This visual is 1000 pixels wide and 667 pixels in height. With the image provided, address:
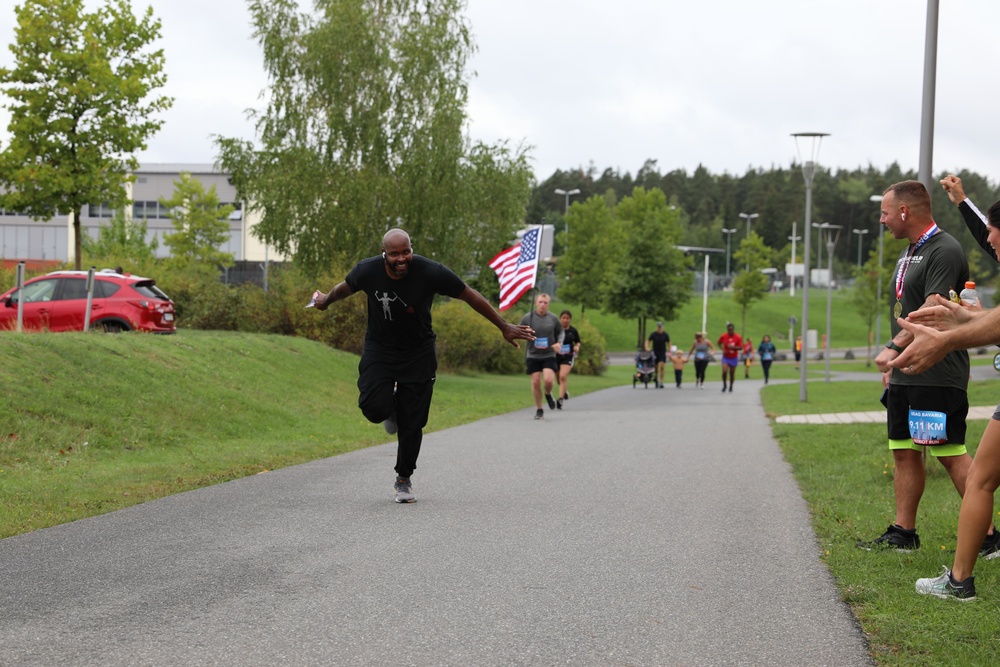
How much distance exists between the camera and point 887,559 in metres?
6.46

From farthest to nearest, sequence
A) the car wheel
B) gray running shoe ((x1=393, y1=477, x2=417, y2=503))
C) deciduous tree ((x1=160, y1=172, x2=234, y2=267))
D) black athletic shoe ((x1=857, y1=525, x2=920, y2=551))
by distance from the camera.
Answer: deciduous tree ((x1=160, y1=172, x2=234, y2=267))
the car wheel
gray running shoe ((x1=393, y1=477, x2=417, y2=503))
black athletic shoe ((x1=857, y1=525, x2=920, y2=551))

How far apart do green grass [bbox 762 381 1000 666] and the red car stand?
1147 centimetres

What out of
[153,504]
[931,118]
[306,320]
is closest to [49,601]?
[153,504]

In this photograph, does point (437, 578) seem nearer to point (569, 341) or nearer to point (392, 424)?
point (392, 424)

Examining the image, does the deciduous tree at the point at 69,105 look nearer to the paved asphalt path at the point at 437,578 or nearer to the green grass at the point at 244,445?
the green grass at the point at 244,445

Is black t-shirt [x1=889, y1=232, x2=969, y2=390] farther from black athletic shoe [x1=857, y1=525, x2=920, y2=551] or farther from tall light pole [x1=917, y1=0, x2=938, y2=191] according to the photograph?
tall light pole [x1=917, y1=0, x2=938, y2=191]

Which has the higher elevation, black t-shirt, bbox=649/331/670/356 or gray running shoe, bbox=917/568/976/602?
gray running shoe, bbox=917/568/976/602

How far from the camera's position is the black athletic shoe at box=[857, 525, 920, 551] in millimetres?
6746

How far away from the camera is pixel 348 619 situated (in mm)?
5016

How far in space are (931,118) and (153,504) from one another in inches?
329

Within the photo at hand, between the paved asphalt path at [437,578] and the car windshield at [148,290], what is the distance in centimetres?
1185

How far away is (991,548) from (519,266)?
17.3 m

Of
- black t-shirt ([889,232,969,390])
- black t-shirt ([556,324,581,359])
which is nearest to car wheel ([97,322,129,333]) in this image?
black t-shirt ([556,324,581,359])

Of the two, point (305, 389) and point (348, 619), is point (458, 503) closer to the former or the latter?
point (348, 619)
